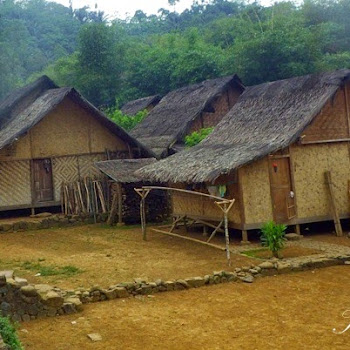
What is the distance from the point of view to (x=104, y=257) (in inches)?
534

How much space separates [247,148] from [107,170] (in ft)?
20.0

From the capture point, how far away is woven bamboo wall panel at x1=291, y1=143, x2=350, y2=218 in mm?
15453

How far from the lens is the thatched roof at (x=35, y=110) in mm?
20203

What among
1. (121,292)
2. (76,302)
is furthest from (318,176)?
(76,302)

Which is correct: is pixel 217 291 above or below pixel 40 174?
below

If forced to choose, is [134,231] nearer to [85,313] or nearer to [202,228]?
[202,228]

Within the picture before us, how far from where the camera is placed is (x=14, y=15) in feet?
224

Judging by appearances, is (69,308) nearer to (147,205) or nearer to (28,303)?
(28,303)

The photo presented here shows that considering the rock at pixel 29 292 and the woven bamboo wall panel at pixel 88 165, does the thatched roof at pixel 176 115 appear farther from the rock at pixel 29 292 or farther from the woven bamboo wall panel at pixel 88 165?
the rock at pixel 29 292

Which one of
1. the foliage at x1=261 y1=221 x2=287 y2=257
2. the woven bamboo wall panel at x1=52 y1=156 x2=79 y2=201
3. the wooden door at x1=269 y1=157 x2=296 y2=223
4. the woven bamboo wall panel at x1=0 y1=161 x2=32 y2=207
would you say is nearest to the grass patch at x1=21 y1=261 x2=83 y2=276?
the foliage at x1=261 y1=221 x2=287 y2=257

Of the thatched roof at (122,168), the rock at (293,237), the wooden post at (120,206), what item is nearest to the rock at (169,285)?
the rock at (293,237)

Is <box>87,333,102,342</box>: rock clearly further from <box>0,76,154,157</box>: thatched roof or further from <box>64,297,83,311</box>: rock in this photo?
<box>0,76,154,157</box>: thatched roof

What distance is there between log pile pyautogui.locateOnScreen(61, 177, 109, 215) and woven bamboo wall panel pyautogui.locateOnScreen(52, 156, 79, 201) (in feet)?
2.13

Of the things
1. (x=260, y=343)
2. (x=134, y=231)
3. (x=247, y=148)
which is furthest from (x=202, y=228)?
(x=260, y=343)
